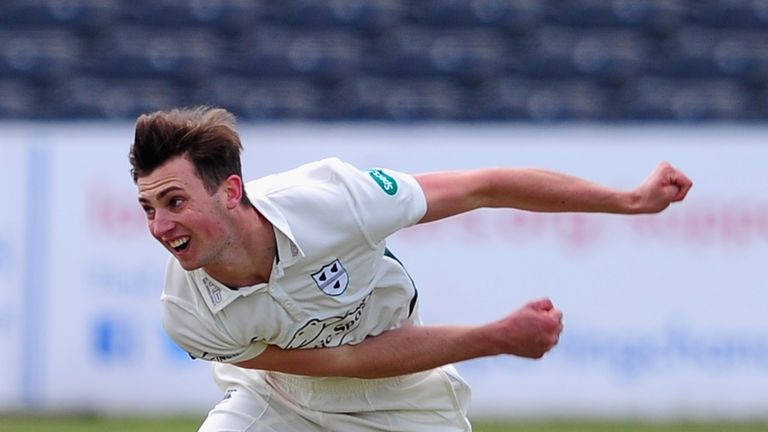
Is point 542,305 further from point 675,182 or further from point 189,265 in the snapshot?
point 189,265

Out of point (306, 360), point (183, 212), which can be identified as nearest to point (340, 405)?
point (306, 360)

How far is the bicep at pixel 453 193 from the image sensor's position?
5.57 meters

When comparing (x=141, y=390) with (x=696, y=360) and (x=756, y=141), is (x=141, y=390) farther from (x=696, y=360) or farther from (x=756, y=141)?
(x=756, y=141)

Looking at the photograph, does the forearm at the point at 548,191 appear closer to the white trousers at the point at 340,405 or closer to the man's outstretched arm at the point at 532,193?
the man's outstretched arm at the point at 532,193

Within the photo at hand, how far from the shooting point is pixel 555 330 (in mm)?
4844

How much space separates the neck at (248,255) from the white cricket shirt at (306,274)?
0.03m

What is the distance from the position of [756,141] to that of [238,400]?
6.78m

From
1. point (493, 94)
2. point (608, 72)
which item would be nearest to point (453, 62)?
point (493, 94)

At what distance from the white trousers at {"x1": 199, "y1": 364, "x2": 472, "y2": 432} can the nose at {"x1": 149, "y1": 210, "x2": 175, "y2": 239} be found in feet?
3.15

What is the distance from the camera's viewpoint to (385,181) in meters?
5.45

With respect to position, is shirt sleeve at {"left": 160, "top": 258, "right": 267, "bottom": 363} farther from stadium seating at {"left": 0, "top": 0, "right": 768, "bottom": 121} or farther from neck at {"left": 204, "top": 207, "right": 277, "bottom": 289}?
stadium seating at {"left": 0, "top": 0, "right": 768, "bottom": 121}

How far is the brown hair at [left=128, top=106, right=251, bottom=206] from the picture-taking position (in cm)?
498

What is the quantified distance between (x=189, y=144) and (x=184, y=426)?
5.17m

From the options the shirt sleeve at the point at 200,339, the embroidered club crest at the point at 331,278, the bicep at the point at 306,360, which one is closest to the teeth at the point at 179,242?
the shirt sleeve at the point at 200,339
